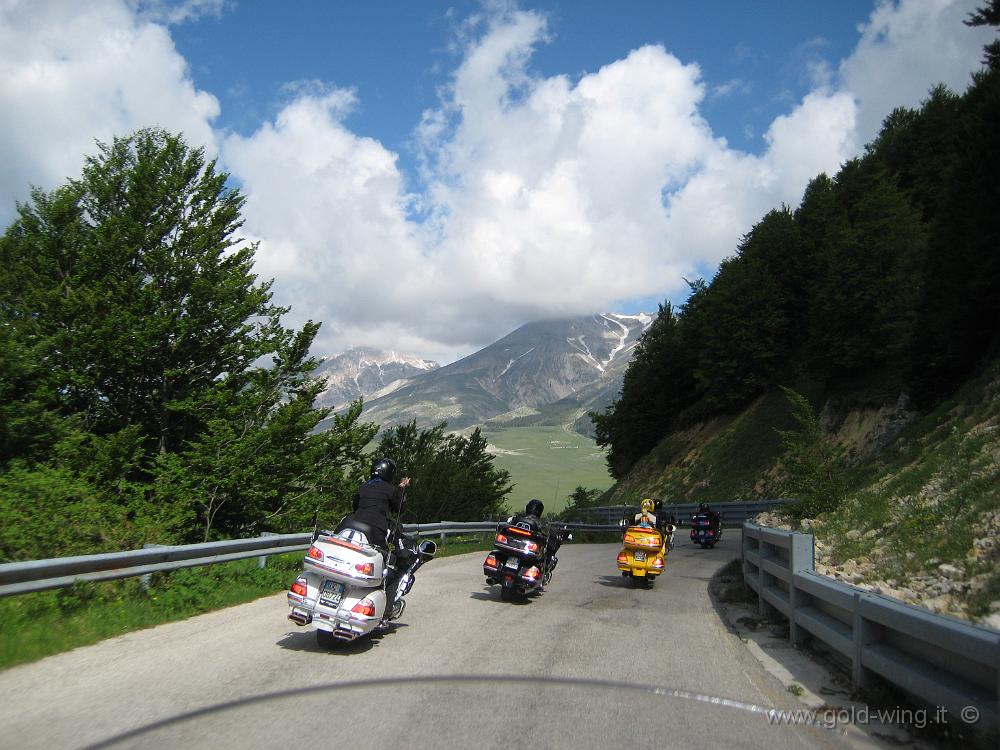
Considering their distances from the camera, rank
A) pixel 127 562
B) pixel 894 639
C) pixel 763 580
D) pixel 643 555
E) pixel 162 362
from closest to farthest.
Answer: pixel 894 639
pixel 127 562
pixel 763 580
pixel 643 555
pixel 162 362

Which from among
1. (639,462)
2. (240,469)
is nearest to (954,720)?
(240,469)

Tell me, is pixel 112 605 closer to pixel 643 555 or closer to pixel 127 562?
pixel 127 562

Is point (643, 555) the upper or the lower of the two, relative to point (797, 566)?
lower

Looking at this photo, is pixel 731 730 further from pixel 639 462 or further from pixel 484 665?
pixel 639 462

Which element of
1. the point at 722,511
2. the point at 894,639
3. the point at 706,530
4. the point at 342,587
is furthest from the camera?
the point at 722,511

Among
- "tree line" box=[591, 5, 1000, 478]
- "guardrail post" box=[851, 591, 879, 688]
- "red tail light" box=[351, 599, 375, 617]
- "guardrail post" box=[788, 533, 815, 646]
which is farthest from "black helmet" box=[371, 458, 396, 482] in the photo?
"tree line" box=[591, 5, 1000, 478]

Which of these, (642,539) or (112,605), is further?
(642,539)

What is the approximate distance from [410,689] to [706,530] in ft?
65.9

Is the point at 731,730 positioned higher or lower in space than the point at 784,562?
lower

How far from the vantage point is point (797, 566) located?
7.31 metres

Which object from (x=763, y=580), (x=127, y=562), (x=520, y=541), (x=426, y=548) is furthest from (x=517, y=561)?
(x=127, y=562)

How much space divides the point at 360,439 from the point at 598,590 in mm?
14284

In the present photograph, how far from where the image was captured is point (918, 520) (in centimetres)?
1077

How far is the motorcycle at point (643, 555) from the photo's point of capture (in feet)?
40.3
